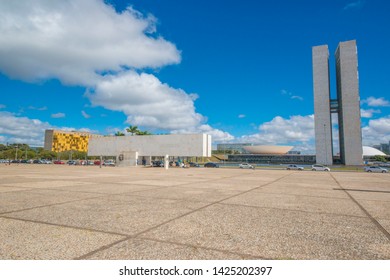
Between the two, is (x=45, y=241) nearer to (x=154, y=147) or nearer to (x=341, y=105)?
(x=154, y=147)

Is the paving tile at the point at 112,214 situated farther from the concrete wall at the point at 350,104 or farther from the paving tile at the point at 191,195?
the concrete wall at the point at 350,104

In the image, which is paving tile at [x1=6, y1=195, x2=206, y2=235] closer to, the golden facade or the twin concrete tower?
the twin concrete tower

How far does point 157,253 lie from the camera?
4129 mm

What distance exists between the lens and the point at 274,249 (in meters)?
4.37

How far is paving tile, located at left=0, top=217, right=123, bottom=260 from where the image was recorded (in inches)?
160

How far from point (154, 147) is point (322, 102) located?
61860 mm

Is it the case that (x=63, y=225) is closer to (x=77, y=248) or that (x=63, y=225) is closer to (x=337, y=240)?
(x=77, y=248)

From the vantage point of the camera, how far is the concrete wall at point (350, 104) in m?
82.9

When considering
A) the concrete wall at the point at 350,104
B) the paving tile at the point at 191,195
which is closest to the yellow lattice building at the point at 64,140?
the concrete wall at the point at 350,104

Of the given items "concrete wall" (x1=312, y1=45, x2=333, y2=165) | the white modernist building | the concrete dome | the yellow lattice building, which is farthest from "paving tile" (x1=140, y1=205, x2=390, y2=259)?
the yellow lattice building

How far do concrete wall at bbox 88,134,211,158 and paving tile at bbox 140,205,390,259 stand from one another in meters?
54.6

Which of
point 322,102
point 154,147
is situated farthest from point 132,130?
point 322,102
